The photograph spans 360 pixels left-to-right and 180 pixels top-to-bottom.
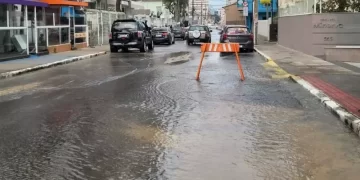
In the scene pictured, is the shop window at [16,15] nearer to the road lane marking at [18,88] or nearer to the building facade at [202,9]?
the road lane marking at [18,88]

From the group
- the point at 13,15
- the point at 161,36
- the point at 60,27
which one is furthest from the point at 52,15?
the point at 161,36

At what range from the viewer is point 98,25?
3475cm

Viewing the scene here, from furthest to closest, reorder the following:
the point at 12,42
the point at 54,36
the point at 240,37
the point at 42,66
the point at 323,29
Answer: the point at 240,37
the point at 54,36
the point at 323,29
the point at 12,42
the point at 42,66

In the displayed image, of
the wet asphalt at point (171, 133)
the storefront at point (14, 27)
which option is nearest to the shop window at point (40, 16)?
the storefront at point (14, 27)

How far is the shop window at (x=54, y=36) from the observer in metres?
25.0

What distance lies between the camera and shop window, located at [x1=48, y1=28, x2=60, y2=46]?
984 inches

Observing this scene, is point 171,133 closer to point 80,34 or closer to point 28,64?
point 28,64

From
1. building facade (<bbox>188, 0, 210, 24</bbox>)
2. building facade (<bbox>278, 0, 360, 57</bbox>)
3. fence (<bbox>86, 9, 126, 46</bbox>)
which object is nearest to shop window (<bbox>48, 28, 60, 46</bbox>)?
fence (<bbox>86, 9, 126, 46</bbox>)

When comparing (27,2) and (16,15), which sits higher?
(27,2)

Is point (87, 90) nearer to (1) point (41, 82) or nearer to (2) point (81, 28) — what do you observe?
(1) point (41, 82)

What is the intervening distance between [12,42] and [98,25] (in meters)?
14.3

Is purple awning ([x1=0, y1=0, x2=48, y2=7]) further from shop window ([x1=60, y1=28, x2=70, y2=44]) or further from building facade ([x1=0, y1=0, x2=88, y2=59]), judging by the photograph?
shop window ([x1=60, y1=28, x2=70, y2=44])

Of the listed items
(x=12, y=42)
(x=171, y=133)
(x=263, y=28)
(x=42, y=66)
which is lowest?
(x=171, y=133)

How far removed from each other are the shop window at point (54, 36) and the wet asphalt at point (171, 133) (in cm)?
1204
